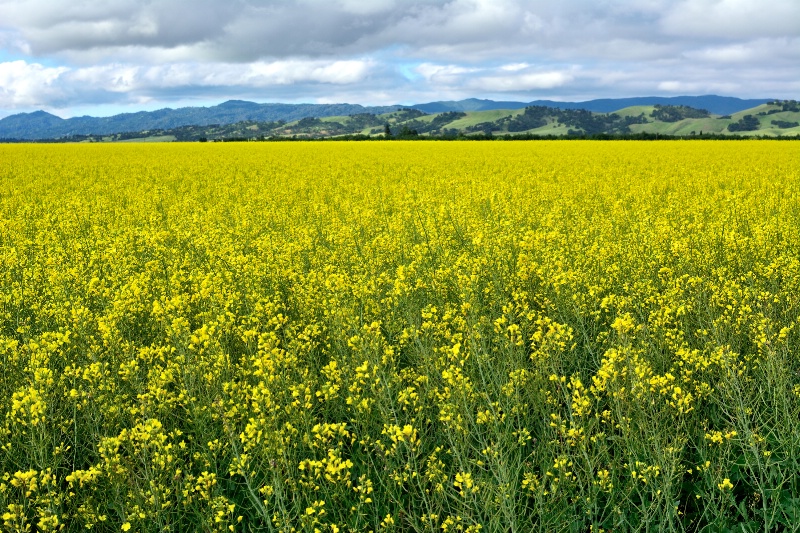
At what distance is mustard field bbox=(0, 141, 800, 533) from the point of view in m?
3.49

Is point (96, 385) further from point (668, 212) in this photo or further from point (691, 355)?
point (668, 212)

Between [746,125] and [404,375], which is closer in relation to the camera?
[404,375]

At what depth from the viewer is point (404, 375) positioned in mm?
4828

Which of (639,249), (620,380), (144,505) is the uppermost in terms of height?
(639,249)

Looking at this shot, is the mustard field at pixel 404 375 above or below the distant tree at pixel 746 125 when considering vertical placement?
below

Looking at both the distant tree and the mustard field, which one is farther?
the distant tree

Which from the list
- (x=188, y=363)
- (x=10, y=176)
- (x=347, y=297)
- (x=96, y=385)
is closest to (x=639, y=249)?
(x=347, y=297)

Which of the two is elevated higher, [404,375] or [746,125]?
[746,125]

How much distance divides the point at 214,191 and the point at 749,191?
15995 mm

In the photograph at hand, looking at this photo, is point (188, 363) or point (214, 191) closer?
point (188, 363)

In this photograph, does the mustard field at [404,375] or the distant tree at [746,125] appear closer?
the mustard field at [404,375]

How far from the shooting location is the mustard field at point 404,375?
11.5 feet

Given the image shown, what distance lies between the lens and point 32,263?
8.33m

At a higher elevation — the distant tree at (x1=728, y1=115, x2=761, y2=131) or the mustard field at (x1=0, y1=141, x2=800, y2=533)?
the distant tree at (x1=728, y1=115, x2=761, y2=131)
